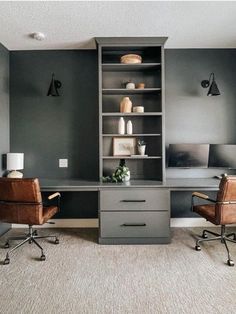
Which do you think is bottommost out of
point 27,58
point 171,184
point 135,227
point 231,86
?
point 135,227

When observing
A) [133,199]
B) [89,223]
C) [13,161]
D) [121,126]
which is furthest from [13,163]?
[133,199]

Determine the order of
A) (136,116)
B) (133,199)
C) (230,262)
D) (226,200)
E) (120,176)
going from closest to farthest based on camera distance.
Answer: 1. (230,262)
2. (226,200)
3. (133,199)
4. (120,176)
5. (136,116)

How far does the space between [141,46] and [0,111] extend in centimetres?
210

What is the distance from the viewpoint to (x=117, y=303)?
1.86 metres

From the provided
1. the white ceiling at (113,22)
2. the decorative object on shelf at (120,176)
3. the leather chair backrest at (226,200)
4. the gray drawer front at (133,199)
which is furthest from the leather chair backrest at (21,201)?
the leather chair backrest at (226,200)

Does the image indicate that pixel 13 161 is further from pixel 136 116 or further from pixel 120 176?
pixel 136 116

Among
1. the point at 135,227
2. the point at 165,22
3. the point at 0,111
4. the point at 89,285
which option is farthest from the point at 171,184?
the point at 0,111

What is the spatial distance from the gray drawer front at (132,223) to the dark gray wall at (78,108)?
2.76 feet

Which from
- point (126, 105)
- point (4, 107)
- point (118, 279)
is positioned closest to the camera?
point (118, 279)

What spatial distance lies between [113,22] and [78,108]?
4.15 ft

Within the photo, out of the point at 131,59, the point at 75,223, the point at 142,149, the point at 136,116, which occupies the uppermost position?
the point at 131,59

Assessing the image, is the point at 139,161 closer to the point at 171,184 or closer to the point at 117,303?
the point at 171,184

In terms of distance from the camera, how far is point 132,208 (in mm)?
2889

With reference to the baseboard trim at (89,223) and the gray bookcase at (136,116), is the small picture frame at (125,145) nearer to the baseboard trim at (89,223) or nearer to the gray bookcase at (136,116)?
the gray bookcase at (136,116)
